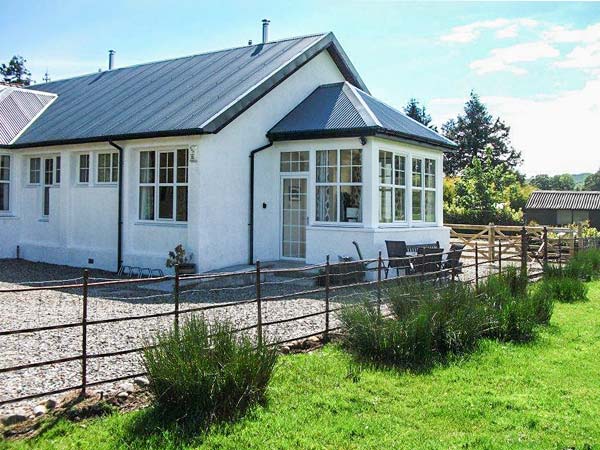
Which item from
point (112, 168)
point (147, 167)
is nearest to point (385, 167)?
point (147, 167)

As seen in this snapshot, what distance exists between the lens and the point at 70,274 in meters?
15.6

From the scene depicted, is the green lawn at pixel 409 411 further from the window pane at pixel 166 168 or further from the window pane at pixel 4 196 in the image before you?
the window pane at pixel 4 196

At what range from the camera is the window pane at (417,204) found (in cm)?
1678

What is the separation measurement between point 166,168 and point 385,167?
570cm

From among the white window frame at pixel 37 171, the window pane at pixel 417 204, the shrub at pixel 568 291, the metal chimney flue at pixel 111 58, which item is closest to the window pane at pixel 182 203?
the window pane at pixel 417 204

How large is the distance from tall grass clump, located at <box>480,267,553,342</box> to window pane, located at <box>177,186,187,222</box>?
777 cm

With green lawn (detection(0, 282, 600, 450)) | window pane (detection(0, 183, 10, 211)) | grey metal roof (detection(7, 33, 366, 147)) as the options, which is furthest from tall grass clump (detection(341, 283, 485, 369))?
window pane (detection(0, 183, 10, 211))

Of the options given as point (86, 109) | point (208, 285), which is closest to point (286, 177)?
point (208, 285)

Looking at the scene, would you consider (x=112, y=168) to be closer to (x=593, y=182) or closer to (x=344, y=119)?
(x=344, y=119)

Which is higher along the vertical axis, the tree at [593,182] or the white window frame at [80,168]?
the tree at [593,182]

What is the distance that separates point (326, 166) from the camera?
15562 millimetres

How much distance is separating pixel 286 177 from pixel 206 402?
11259 mm

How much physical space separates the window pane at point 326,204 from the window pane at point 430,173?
3477 millimetres

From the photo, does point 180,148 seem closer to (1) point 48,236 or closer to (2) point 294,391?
(1) point 48,236
